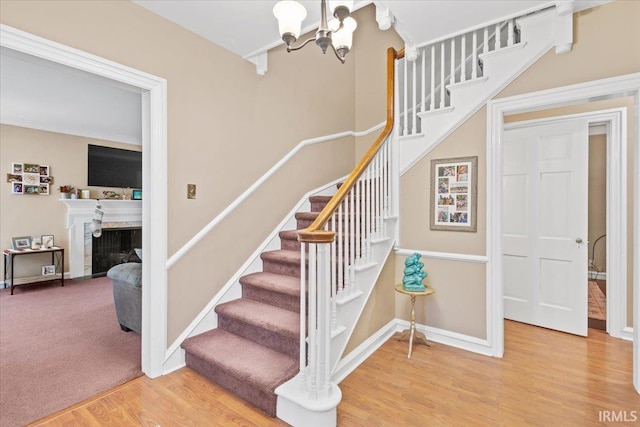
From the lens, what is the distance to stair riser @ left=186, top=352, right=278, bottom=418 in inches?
72.9

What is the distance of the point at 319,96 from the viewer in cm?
382

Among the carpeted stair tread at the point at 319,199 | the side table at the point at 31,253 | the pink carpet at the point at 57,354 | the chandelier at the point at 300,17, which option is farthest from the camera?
the side table at the point at 31,253

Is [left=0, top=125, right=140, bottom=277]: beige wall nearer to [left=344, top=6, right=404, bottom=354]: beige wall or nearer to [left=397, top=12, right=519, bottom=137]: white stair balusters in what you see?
[left=344, top=6, right=404, bottom=354]: beige wall

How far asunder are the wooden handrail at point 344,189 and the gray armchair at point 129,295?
1.92 meters

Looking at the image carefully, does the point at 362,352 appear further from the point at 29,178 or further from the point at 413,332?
the point at 29,178

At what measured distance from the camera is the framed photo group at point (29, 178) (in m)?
4.79

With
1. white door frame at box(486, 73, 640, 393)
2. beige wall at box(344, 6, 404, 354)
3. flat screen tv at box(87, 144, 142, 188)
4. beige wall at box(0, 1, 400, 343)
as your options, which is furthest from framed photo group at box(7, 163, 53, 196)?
white door frame at box(486, 73, 640, 393)

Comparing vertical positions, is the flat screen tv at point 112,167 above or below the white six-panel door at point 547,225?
above

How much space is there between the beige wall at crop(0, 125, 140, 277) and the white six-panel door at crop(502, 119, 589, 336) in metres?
6.69

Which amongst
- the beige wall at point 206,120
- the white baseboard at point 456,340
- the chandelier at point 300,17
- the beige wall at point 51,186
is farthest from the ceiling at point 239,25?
the white baseboard at point 456,340

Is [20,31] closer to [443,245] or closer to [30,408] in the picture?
[30,408]

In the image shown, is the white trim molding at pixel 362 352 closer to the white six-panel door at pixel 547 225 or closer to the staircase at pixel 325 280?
the staircase at pixel 325 280

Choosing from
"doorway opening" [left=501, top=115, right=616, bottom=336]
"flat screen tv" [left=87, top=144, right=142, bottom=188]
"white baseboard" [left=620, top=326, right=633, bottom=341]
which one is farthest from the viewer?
"flat screen tv" [left=87, top=144, right=142, bottom=188]

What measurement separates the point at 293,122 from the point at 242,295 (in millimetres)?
1949
